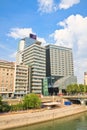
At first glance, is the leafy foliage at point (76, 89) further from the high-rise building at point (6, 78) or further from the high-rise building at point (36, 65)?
the high-rise building at point (6, 78)

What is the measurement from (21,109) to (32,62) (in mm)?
99505

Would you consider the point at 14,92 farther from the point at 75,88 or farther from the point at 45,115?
the point at 45,115

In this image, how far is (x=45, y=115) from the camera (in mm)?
83312

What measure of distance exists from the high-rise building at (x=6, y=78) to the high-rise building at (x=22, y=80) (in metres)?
4.56

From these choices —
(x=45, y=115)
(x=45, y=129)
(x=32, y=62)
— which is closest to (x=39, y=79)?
(x=32, y=62)

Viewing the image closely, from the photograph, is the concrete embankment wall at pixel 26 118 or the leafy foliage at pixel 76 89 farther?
the leafy foliage at pixel 76 89

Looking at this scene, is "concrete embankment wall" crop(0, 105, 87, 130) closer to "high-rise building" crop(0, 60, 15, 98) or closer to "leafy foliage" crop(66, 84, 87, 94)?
"high-rise building" crop(0, 60, 15, 98)

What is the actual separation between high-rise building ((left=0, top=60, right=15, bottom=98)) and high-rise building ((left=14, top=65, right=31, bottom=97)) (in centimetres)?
456

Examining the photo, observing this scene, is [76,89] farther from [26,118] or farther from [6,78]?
[26,118]

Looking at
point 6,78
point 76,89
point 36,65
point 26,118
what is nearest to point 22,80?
point 6,78

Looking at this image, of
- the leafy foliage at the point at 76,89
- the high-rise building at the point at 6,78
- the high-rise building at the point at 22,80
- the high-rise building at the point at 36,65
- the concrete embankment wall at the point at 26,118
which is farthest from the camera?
the high-rise building at the point at 36,65

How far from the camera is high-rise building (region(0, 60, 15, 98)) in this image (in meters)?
155

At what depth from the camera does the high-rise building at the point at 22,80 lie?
16694 centimetres

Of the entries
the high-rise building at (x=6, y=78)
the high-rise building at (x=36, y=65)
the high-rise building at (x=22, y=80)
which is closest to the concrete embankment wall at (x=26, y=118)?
the high-rise building at (x=6, y=78)
